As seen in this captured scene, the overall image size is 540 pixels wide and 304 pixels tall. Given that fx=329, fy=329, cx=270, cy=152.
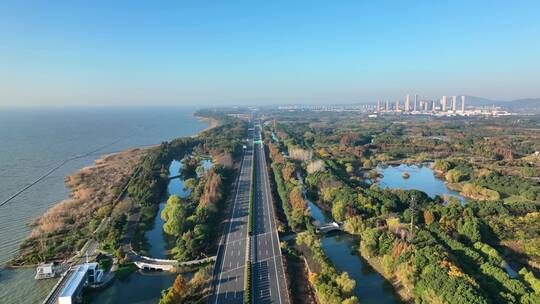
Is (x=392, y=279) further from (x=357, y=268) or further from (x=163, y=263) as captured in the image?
(x=163, y=263)

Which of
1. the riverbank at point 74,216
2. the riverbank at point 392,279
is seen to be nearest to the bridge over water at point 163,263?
the riverbank at point 74,216

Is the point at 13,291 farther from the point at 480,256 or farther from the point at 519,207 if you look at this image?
the point at 519,207

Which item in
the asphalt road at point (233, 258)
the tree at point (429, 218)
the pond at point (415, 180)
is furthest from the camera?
the pond at point (415, 180)

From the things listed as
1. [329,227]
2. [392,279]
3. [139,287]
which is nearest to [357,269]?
[392,279]

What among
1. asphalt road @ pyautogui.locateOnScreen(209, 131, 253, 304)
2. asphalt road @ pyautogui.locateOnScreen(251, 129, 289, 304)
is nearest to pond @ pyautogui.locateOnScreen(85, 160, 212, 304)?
asphalt road @ pyautogui.locateOnScreen(209, 131, 253, 304)

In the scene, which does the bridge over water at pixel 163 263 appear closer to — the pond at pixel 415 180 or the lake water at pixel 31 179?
the lake water at pixel 31 179

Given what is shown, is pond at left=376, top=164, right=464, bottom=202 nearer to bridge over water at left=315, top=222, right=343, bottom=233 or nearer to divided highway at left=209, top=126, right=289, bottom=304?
bridge over water at left=315, top=222, right=343, bottom=233

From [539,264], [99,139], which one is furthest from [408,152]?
[99,139]
